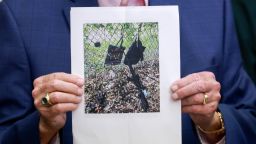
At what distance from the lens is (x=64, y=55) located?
111cm

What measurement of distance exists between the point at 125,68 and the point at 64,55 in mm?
211

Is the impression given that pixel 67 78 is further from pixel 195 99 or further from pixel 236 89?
pixel 236 89

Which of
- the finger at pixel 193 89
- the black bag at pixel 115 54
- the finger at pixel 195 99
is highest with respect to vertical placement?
the black bag at pixel 115 54

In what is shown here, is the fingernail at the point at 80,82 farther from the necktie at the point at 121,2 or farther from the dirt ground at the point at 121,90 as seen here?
the necktie at the point at 121,2

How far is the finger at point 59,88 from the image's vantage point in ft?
3.03

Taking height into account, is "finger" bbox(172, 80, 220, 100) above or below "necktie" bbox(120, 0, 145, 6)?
below

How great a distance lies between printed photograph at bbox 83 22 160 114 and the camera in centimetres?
96

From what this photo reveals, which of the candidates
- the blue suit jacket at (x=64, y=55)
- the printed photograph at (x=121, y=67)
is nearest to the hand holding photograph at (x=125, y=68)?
the printed photograph at (x=121, y=67)

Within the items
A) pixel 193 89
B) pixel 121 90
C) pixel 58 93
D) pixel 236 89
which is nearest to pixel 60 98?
pixel 58 93

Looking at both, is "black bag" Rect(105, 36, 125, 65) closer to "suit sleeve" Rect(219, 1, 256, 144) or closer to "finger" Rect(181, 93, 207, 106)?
"finger" Rect(181, 93, 207, 106)

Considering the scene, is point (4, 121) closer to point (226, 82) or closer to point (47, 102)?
point (47, 102)

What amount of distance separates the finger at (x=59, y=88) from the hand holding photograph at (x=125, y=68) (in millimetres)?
28

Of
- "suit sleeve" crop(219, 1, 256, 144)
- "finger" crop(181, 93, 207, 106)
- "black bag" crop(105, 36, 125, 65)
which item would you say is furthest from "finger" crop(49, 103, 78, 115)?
"suit sleeve" crop(219, 1, 256, 144)

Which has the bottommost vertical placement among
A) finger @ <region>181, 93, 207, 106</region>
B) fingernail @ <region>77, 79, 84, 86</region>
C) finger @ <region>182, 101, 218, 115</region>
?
finger @ <region>182, 101, 218, 115</region>
